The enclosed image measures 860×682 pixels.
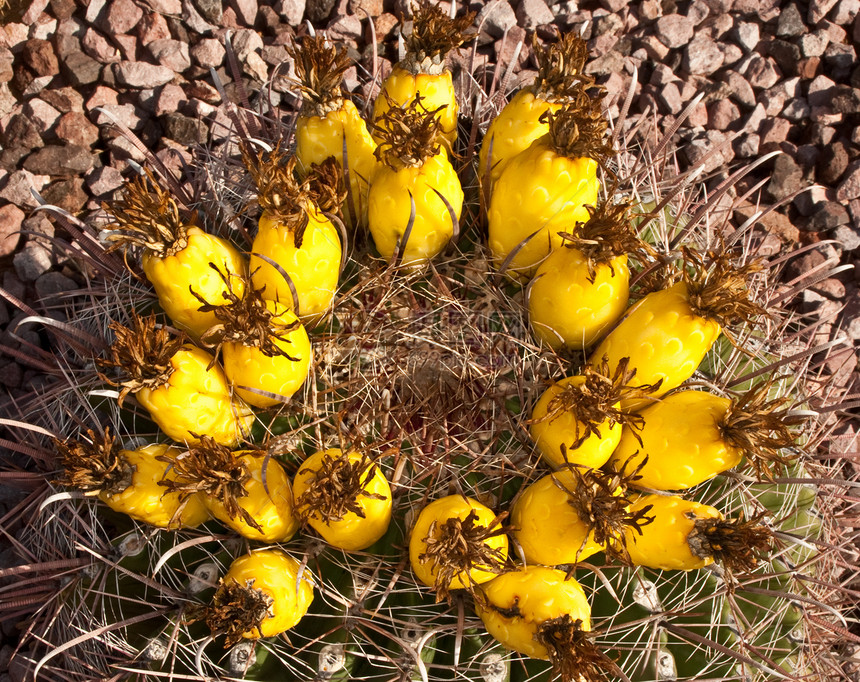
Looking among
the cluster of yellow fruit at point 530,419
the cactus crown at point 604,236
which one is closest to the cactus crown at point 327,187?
the cluster of yellow fruit at point 530,419

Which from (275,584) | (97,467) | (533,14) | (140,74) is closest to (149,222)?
(97,467)

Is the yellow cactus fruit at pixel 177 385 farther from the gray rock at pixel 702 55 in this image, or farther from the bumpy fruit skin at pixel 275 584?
the gray rock at pixel 702 55

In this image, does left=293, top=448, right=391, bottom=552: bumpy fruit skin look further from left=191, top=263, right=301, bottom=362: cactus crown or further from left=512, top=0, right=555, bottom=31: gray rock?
left=512, top=0, right=555, bottom=31: gray rock

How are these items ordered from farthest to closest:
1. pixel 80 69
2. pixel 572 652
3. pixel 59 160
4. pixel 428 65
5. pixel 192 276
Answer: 1. pixel 80 69
2. pixel 59 160
3. pixel 428 65
4. pixel 192 276
5. pixel 572 652

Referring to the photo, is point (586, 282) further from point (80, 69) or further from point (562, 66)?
point (80, 69)

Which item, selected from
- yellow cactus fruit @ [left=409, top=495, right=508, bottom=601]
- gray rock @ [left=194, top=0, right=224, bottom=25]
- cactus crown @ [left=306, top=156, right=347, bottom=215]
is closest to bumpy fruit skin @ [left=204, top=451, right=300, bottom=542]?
yellow cactus fruit @ [left=409, top=495, right=508, bottom=601]
